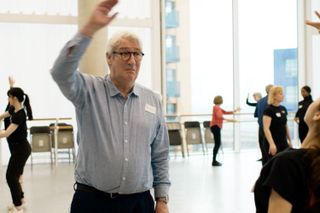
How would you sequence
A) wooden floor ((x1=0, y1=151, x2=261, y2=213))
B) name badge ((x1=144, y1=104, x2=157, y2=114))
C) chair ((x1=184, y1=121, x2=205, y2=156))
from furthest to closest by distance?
chair ((x1=184, y1=121, x2=205, y2=156)), wooden floor ((x1=0, y1=151, x2=261, y2=213)), name badge ((x1=144, y1=104, x2=157, y2=114))

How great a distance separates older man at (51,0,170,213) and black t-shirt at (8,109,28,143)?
3079 mm

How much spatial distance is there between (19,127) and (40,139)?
576 cm

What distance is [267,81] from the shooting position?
560 inches

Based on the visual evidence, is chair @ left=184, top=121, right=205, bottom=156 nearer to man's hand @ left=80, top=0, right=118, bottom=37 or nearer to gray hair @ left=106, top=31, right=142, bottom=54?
gray hair @ left=106, top=31, right=142, bottom=54

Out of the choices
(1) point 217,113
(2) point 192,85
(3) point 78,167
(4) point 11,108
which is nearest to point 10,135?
(4) point 11,108

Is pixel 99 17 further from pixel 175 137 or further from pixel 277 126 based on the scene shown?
pixel 175 137

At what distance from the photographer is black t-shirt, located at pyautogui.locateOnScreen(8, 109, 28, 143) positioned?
5.18m

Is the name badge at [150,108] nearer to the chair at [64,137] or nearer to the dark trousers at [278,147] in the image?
the dark trousers at [278,147]

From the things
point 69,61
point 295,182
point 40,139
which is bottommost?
point 40,139

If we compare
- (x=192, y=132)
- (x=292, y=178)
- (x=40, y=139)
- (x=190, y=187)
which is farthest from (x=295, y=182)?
(x=192, y=132)

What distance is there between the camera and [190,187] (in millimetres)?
7332

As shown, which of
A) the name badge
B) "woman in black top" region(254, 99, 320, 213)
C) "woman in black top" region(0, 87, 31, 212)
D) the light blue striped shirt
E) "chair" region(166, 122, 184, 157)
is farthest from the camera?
"chair" region(166, 122, 184, 157)

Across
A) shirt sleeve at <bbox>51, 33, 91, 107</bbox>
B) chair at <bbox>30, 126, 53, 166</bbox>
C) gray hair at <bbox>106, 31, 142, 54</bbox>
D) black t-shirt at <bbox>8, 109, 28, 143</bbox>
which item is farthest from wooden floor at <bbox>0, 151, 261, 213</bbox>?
shirt sleeve at <bbox>51, 33, 91, 107</bbox>

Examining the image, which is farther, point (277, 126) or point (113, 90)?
point (277, 126)
